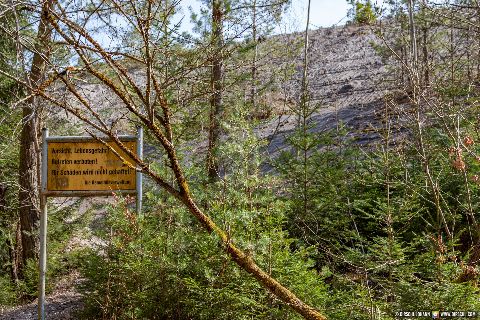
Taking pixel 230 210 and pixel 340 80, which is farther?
pixel 340 80

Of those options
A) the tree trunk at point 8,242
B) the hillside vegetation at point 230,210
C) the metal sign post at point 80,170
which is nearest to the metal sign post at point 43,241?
the metal sign post at point 80,170

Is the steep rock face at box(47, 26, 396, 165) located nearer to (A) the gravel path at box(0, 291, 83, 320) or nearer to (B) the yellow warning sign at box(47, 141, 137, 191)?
(A) the gravel path at box(0, 291, 83, 320)

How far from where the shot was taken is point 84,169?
6.47 metres

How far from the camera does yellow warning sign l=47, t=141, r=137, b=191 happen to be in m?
6.44

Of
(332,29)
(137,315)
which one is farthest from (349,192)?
(332,29)

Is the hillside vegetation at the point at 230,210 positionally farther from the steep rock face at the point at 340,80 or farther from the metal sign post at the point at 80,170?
the steep rock face at the point at 340,80

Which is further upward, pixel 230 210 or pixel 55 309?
pixel 230 210

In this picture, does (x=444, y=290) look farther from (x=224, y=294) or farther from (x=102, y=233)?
(x=102, y=233)

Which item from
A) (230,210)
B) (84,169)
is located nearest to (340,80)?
(84,169)

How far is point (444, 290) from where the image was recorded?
361 centimetres

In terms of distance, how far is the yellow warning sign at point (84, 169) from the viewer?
6.44 m

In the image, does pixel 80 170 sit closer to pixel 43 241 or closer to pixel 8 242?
pixel 43 241

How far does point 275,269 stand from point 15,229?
9.13m

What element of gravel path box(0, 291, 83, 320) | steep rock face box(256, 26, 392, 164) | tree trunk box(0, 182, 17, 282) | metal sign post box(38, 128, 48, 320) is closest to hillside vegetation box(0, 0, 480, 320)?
gravel path box(0, 291, 83, 320)
